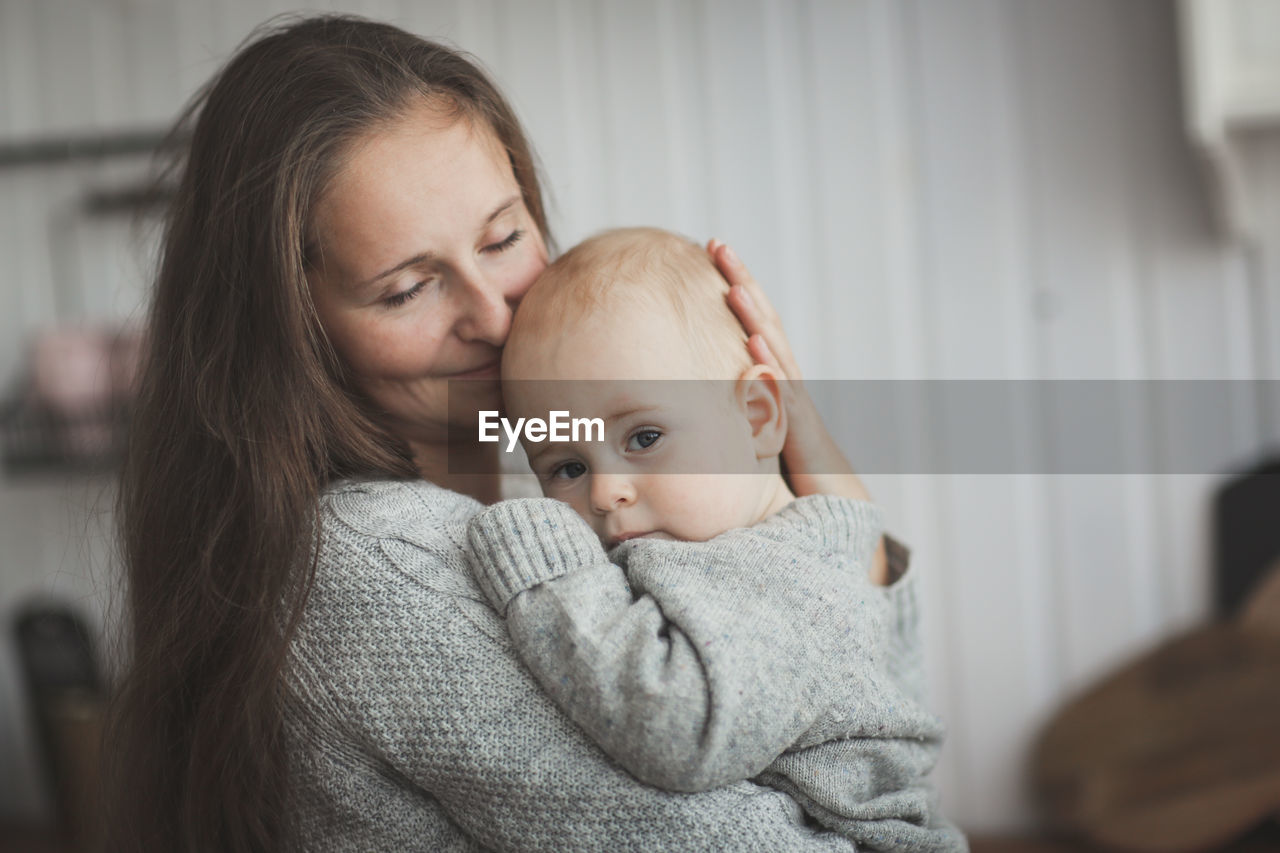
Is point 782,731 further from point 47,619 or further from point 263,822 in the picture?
point 47,619

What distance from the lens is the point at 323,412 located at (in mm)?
938

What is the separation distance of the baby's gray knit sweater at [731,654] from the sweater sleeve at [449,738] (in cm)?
2

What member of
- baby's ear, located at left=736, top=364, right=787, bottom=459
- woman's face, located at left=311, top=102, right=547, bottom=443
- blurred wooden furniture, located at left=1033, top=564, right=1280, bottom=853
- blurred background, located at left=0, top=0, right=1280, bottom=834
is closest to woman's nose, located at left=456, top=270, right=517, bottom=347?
woman's face, located at left=311, top=102, right=547, bottom=443

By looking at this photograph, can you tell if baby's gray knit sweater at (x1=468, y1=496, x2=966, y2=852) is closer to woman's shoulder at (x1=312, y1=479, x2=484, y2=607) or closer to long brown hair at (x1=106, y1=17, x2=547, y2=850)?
woman's shoulder at (x1=312, y1=479, x2=484, y2=607)

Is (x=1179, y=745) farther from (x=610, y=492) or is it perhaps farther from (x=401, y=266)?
(x=401, y=266)

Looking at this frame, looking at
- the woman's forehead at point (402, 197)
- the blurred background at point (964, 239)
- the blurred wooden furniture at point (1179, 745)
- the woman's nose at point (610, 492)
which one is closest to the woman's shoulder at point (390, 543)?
the woman's nose at point (610, 492)

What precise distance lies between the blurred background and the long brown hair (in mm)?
1162

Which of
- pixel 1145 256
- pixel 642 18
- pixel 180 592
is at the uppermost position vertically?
pixel 642 18

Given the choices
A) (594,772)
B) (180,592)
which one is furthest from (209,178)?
(594,772)

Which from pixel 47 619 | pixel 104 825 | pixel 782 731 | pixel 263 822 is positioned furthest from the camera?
pixel 47 619

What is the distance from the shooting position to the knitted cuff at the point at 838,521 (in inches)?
35.1

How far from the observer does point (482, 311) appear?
0.97m

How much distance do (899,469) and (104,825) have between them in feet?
5.36

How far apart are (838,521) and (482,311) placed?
0.38 m
